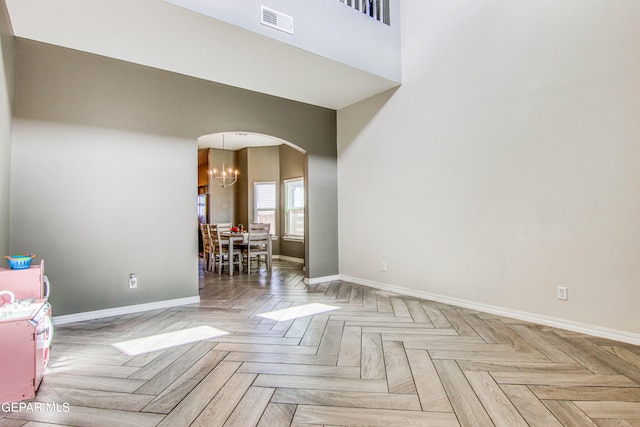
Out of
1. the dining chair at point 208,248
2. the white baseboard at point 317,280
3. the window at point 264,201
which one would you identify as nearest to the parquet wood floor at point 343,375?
the white baseboard at point 317,280

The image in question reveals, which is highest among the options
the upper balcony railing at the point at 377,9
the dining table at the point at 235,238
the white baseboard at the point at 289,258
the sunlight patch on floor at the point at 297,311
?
the upper balcony railing at the point at 377,9

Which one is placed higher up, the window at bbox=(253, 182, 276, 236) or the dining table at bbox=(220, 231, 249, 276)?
the window at bbox=(253, 182, 276, 236)

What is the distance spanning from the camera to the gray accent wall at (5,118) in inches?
102

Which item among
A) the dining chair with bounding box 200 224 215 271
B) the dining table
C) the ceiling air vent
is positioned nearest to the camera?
the ceiling air vent

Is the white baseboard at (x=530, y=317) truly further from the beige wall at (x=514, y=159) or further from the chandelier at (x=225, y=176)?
the chandelier at (x=225, y=176)

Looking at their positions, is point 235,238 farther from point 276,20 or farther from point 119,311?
point 276,20

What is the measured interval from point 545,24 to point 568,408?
311 cm

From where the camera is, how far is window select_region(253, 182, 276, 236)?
27.8 ft

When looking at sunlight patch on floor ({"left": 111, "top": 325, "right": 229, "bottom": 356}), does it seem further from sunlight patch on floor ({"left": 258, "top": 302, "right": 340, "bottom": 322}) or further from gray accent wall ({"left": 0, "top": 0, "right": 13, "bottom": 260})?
gray accent wall ({"left": 0, "top": 0, "right": 13, "bottom": 260})

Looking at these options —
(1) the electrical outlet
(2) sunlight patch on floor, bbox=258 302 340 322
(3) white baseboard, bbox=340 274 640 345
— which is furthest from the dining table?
(1) the electrical outlet

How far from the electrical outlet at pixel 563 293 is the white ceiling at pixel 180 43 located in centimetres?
294

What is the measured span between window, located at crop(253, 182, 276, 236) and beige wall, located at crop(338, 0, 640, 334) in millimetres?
4086

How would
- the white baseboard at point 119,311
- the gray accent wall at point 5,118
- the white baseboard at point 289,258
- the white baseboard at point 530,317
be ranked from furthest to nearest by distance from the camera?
the white baseboard at point 289,258 < the white baseboard at point 119,311 < the white baseboard at point 530,317 < the gray accent wall at point 5,118

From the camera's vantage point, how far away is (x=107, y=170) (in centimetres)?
351
